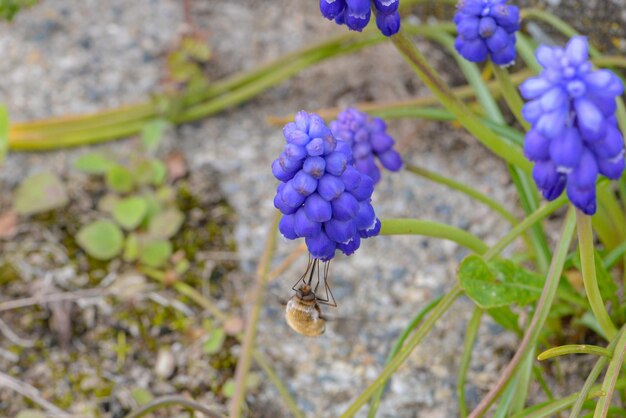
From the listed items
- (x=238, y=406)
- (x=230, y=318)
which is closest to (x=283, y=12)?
(x=230, y=318)

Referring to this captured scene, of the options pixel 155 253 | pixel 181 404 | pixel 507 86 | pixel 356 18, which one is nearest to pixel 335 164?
pixel 356 18

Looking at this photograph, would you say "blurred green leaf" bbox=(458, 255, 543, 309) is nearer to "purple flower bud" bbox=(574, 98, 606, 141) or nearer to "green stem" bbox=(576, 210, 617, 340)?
"green stem" bbox=(576, 210, 617, 340)

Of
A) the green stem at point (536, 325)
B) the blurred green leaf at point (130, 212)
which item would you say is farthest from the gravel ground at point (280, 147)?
the green stem at point (536, 325)

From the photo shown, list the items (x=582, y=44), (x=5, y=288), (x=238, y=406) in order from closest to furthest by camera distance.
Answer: (x=582, y=44) < (x=238, y=406) < (x=5, y=288)

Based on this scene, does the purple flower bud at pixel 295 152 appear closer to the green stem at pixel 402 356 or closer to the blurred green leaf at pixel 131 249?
the green stem at pixel 402 356

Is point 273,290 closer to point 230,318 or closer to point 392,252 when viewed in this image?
point 230,318

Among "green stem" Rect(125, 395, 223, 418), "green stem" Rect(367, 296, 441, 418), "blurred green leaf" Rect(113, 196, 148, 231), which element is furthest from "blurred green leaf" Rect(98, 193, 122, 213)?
"green stem" Rect(367, 296, 441, 418)
